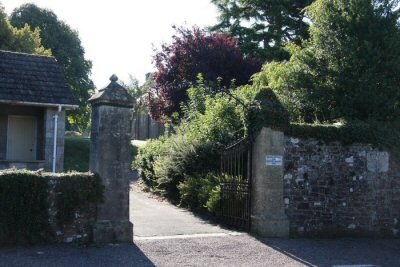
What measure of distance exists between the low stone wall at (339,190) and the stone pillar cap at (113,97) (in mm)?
3979

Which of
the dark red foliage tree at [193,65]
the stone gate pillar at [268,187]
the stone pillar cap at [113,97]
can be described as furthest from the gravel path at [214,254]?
the dark red foliage tree at [193,65]

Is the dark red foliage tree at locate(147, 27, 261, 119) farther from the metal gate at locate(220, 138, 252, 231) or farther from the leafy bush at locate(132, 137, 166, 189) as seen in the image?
the metal gate at locate(220, 138, 252, 231)

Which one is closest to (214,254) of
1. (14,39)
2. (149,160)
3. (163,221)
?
(163,221)

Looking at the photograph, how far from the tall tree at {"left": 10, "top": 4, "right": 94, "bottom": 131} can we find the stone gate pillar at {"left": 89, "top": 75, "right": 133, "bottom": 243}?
2541 centimetres

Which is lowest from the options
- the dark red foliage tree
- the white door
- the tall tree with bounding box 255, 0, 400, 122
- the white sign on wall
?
the white sign on wall

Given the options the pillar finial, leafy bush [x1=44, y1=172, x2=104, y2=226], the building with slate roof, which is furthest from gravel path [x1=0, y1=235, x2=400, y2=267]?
the building with slate roof

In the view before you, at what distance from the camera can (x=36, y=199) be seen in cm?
878

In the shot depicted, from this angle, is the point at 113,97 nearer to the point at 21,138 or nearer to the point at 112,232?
the point at 112,232

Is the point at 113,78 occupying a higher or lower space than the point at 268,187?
higher

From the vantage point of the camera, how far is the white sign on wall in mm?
10945

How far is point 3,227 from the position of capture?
8.46 metres

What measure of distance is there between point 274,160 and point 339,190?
1.93 metres

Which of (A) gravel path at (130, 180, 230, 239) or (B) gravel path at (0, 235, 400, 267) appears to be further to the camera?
(A) gravel path at (130, 180, 230, 239)

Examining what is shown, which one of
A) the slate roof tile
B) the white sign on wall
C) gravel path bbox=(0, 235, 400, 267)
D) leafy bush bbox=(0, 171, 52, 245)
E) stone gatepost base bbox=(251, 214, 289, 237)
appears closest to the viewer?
gravel path bbox=(0, 235, 400, 267)
